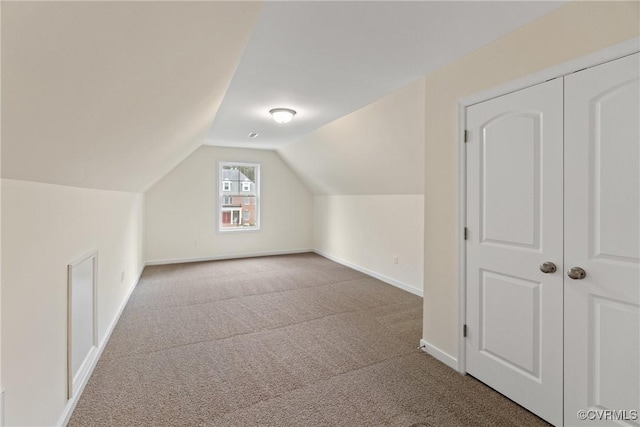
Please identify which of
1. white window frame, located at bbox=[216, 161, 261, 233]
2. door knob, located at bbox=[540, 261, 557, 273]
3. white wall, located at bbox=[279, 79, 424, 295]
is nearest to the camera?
door knob, located at bbox=[540, 261, 557, 273]

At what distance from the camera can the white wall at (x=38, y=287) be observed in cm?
121

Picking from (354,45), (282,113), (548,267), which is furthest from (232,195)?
(548,267)

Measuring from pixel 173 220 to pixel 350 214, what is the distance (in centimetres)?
348

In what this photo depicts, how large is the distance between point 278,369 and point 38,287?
1.61m

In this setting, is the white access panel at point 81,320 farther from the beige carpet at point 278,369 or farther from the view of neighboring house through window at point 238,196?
the view of neighboring house through window at point 238,196

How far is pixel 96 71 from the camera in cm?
108

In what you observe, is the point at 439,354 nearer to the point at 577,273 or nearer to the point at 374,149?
the point at 577,273

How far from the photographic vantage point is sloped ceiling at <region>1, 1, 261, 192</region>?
0.81 metres

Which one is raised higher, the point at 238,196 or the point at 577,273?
the point at 238,196

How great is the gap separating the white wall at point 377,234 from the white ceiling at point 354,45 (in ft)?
6.11

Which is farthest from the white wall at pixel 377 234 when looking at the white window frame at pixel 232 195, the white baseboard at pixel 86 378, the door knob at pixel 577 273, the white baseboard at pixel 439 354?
the white baseboard at pixel 86 378

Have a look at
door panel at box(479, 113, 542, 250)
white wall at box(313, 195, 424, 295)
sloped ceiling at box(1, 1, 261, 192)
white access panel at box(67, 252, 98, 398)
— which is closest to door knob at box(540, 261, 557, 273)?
door panel at box(479, 113, 542, 250)

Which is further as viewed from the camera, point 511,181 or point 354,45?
point 354,45

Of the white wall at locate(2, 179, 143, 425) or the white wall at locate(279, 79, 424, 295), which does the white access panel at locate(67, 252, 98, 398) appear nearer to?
the white wall at locate(2, 179, 143, 425)
